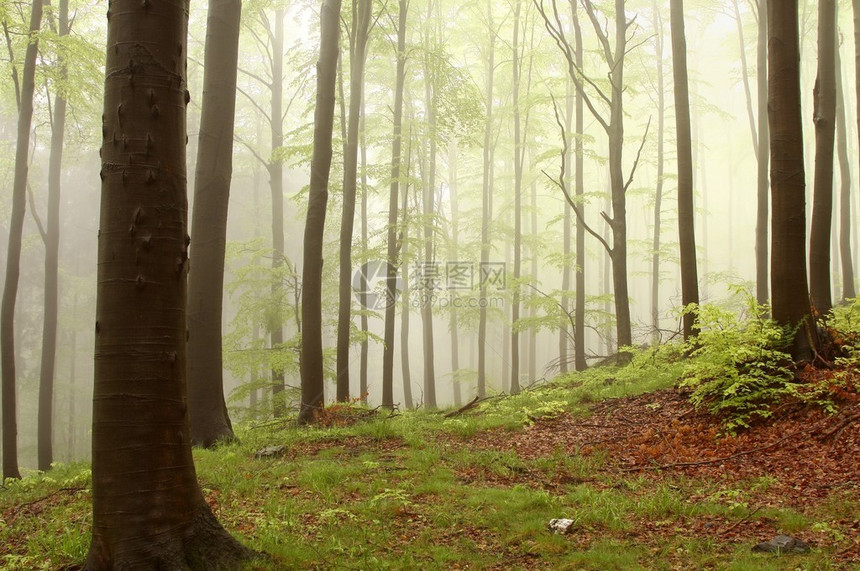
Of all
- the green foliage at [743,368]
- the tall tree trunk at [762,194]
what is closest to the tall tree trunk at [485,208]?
the tall tree trunk at [762,194]

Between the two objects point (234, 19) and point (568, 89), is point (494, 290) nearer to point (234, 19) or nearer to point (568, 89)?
point (568, 89)

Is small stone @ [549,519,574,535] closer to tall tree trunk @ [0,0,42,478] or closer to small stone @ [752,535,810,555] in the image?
small stone @ [752,535,810,555]

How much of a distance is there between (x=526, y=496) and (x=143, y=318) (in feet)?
11.7

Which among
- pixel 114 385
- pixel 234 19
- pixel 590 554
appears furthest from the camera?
pixel 234 19

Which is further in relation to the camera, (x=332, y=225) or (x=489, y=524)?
(x=332, y=225)

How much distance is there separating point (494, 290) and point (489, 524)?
54.6 feet

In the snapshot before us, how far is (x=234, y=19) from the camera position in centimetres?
734

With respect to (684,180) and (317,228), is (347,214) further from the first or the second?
(684,180)

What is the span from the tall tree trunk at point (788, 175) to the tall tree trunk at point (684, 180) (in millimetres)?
2430

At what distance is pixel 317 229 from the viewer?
28.4 ft

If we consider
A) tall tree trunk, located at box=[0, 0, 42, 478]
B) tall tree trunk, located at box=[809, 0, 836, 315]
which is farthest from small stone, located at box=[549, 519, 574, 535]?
tall tree trunk, located at box=[0, 0, 42, 478]

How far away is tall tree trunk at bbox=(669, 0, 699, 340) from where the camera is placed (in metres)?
9.30

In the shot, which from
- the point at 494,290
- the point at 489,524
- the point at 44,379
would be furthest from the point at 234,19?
the point at 494,290

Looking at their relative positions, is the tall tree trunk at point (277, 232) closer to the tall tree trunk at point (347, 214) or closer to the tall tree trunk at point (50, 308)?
the tall tree trunk at point (347, 214)
